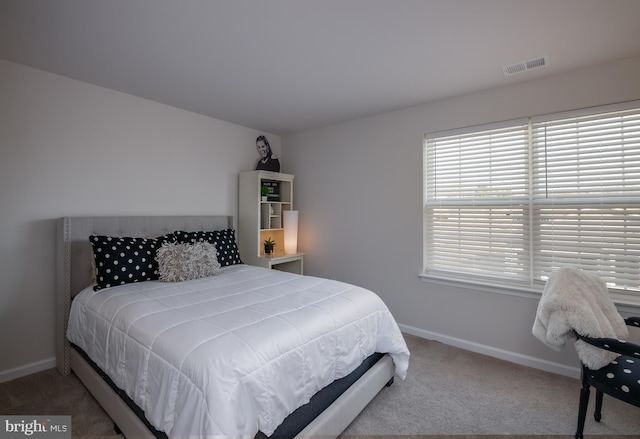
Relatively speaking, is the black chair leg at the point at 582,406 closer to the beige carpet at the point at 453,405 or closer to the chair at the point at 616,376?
the chair at the point at 616,376

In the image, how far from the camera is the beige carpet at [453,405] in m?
1.73

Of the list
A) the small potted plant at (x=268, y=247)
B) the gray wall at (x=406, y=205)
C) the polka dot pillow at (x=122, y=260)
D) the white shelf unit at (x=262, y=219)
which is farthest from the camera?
the small potted plant at (x=268, y=247)

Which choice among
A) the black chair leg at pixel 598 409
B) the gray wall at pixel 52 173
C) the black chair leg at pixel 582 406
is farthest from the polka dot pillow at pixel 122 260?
the black chair leg at pixel 598 409

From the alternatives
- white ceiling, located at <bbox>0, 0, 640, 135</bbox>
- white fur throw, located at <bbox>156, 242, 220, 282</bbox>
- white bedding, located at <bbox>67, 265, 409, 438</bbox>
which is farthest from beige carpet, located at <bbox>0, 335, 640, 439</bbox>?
white ceiling, located at <bbox>0, 0, 640, 135</bbox>

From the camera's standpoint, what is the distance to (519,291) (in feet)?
8.26

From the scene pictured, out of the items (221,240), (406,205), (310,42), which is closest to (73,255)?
(221,240)

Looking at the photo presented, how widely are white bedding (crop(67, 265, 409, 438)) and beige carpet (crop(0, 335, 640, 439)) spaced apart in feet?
0.99

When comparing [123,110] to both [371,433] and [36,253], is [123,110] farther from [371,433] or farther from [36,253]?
[371,433]

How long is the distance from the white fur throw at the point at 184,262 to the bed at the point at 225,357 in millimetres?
116

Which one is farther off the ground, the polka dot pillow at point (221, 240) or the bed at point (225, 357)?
the polka dot pillow at point (221, 240)

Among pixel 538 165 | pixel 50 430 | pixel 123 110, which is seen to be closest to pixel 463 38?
pixel 538 165

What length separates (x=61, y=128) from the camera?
96.4 inches

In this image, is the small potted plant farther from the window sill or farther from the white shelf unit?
the window sill

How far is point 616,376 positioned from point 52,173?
403cm
